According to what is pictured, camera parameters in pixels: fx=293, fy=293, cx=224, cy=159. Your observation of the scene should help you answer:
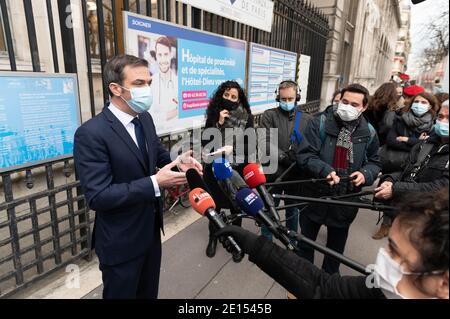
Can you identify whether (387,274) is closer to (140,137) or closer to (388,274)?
(388,274)

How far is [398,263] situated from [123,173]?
143 centimetres

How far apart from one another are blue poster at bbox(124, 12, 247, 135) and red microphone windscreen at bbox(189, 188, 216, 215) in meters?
2.07

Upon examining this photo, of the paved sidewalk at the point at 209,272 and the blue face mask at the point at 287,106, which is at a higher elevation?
the blue face mask at the point at 287,106

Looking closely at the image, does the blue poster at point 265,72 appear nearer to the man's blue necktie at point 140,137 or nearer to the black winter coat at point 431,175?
the black winter coat at point 431,175

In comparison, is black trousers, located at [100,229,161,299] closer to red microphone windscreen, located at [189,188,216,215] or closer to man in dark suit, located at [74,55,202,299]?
man in dark suit, located at [74,55,202,299]

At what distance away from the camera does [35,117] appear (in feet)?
7.48

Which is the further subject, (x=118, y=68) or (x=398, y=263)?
(x=118, y=68)

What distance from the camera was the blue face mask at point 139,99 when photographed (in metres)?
1.80

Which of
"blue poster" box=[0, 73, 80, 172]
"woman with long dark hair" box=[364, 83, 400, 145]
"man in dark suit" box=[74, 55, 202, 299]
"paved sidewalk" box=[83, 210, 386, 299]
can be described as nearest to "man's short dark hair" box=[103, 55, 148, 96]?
"man in dark suit" box=[74, 55, 202, 299]

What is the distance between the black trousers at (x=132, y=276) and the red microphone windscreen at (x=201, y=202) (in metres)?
0.87

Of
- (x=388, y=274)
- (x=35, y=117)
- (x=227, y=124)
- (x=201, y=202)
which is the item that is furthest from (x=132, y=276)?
(x=227, y=124)

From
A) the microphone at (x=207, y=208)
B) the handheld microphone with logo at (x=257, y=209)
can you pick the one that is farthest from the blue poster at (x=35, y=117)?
the handheld microphone with logo at (x=257, y=209)
